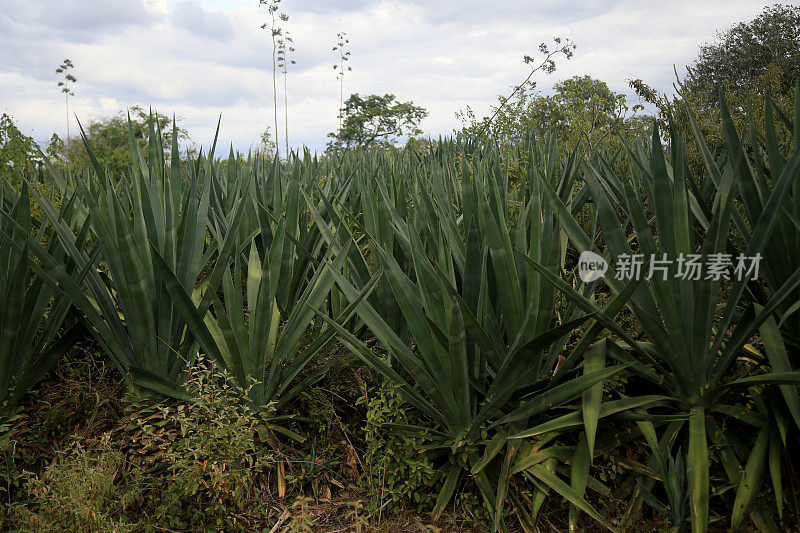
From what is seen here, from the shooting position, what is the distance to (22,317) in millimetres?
2268

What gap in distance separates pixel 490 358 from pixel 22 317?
1.82 m

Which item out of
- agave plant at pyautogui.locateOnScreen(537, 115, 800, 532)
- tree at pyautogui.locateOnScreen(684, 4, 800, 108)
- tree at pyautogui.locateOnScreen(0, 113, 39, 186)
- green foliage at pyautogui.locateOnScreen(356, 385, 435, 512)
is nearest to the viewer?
agave plant at pyautogui.locateOnScreen(537, 115, 800, 532)

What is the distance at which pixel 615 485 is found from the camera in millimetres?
2027

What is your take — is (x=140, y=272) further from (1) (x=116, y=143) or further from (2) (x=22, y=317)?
(1) (x=116, y=143)

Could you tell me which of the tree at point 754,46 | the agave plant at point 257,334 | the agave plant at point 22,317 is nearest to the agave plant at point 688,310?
the agave plant at point 257,334

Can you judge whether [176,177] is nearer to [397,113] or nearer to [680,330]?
[680,330]

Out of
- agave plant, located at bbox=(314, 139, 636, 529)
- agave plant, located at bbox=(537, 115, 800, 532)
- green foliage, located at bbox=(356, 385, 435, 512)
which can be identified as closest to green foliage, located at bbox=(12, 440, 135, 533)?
green foliage, located at bbox=(356, 385, 435, 512)

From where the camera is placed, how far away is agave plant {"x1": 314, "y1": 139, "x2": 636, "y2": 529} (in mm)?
1835

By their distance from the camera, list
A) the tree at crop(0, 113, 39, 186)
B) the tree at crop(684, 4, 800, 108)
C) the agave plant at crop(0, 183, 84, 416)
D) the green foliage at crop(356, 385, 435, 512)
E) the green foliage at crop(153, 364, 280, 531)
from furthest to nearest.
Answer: the tree at crop(684, 4, 800, 108), the tree at crop(0, 113, 39, 186), the agave plant at crop(0, 183, 84, 416), the green foliage at crop(356, 385, 435, 512), the green foliage at crop(153, 364, 280, 531)

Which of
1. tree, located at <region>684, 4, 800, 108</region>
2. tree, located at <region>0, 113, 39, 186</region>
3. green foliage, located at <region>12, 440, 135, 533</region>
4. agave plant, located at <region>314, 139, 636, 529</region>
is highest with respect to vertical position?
tree, located at <region>684, 4, 800, 108</region>

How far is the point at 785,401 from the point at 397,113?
88.0 feet

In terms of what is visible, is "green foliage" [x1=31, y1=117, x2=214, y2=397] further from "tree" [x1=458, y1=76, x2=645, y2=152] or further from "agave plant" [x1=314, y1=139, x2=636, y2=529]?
"tree" [x1=458, y1=76, x2=645, y2=152]

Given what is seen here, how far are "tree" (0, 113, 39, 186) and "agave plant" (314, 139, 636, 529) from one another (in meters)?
2.98

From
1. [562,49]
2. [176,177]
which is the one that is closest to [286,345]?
[176,177]
